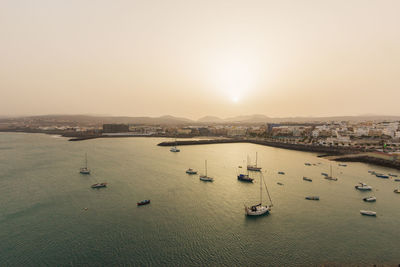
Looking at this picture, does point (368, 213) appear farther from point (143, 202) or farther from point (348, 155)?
point (348, 155)

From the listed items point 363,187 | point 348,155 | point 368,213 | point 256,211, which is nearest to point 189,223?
point 256,211

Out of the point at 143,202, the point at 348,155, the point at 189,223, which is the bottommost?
the point at 189,223

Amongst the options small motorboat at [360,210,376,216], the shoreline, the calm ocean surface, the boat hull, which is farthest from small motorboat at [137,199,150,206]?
the shoreline

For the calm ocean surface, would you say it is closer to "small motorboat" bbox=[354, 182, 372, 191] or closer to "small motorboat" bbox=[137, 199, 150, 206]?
"small motorboat" bbox=[137, 199, 150, 206]

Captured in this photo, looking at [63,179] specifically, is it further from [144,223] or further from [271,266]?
[271,266]

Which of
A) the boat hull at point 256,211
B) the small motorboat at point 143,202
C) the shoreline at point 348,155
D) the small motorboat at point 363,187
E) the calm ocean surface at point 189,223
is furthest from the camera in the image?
the shoreline at point 348,155

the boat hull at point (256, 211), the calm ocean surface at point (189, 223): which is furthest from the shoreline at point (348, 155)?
the boat hull at point (256, 211)

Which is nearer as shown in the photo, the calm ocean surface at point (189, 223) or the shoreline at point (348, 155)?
the calm ocean surface at point (189, 223)

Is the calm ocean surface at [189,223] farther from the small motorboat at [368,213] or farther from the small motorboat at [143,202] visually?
the small motorboat at [143,202]
